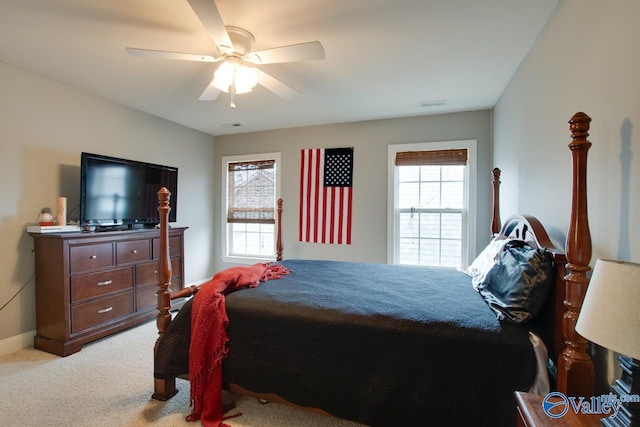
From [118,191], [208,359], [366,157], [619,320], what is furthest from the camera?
[366,157]

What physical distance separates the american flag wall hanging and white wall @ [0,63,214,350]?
218 cm

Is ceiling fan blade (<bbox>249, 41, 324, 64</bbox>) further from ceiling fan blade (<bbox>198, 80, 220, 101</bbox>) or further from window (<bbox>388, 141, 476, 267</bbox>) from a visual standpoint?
window (<bbox>388, 141, 476, 267</bbox>)

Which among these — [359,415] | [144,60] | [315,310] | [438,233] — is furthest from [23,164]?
[438,233]

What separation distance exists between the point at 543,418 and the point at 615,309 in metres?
0.47

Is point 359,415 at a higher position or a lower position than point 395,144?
lower

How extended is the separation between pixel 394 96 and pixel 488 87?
915 mm

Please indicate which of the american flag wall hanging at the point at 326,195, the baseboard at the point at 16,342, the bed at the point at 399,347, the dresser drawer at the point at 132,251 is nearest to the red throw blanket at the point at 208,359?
the bed at the point at 399,347

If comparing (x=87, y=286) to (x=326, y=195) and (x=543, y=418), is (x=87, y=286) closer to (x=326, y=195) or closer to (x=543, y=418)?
(x=326, y=195)

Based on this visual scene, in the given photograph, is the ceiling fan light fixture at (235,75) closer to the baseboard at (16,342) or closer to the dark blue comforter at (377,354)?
the dark blue comforter at (377,354)

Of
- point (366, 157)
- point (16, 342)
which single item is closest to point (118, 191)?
point (16, 342)

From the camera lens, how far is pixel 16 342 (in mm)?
2666

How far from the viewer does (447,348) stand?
4.58 feet

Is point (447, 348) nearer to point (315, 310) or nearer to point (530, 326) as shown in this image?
point (530, 326)

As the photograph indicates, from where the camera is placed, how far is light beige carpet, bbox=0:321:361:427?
5.89 ft
